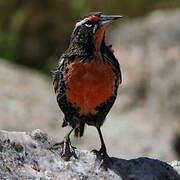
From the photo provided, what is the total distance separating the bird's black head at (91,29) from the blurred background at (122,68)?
4116 mm

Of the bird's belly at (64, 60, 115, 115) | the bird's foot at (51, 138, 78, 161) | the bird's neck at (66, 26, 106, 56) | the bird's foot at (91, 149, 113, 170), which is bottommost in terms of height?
the bird's foot at (91, 149, 113, 170)

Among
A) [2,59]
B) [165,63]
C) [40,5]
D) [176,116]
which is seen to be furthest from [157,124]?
[40,5]

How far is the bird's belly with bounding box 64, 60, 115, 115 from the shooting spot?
19.5ft

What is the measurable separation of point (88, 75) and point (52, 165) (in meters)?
0.90

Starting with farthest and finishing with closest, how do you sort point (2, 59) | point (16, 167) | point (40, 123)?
point (2, 59) → point (40, 123) → point (16, 167)

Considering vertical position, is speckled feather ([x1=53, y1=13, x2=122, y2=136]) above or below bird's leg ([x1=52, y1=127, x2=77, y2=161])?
above

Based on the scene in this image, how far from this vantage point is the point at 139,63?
40.7 ft

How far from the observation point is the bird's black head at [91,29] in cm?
608

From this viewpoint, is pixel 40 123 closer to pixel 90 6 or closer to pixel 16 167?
pixel 90 6

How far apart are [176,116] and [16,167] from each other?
21.4 feet

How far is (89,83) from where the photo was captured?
19.5ft

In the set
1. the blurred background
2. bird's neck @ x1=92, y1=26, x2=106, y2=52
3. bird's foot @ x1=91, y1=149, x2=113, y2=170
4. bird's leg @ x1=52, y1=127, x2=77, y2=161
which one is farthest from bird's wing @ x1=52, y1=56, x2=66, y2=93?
the blurred background

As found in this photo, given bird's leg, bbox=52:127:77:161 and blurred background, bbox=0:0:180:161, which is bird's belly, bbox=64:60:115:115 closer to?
bird's leg, bbox=52:127:77:161

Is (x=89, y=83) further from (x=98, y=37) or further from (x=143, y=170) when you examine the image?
(x=143, y=170)
